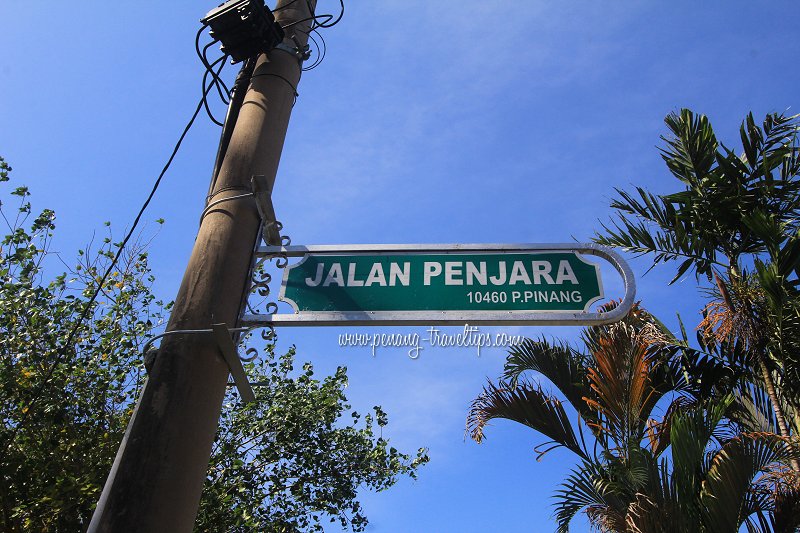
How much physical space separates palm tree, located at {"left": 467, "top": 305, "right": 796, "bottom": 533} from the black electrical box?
4098 mm

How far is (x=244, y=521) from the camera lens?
8.02 meters

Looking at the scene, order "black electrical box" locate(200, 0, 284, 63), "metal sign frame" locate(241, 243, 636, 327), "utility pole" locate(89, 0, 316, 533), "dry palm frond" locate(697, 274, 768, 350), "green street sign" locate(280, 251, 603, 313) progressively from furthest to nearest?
"dry palm frond" locate(697, 274, 768, 350) < "black electrical box" locate(200, 0, 284, 63) < "green street sign" locate(280, 251, 603, 313) < "metal sign frame" locate(241, 243, 636, 327) < "utility pole" locate(89, 0, 316, 533)

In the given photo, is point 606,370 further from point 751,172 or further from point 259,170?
point 259,170

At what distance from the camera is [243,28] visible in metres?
2.87

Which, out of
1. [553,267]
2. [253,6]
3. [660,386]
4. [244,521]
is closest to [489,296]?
[553,267]

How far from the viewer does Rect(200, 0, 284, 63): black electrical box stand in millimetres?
2836

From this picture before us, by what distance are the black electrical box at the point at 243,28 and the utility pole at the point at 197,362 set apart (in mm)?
140

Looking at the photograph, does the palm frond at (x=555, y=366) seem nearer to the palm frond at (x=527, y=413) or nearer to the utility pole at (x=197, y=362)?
the palm frond at (x=527, y=413)

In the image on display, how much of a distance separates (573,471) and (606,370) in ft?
3.03

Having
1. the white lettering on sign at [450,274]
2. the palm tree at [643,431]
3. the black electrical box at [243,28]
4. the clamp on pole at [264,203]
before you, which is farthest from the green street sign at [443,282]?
the palm tree at [643,431]

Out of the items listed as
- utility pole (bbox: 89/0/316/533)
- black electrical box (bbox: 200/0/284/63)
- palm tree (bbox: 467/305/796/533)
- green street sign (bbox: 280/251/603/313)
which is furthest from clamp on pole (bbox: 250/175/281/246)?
palm tree (bbox: 467/305/796/533)

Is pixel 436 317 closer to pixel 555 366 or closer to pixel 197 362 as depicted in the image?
pixel 197 362

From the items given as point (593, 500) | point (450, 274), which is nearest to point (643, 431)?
point (593, 500)

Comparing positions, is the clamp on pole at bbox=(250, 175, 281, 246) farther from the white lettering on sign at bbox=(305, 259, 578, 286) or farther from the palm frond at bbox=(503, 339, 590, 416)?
the palm frond at bbox=(503, 339, 590, 416)
